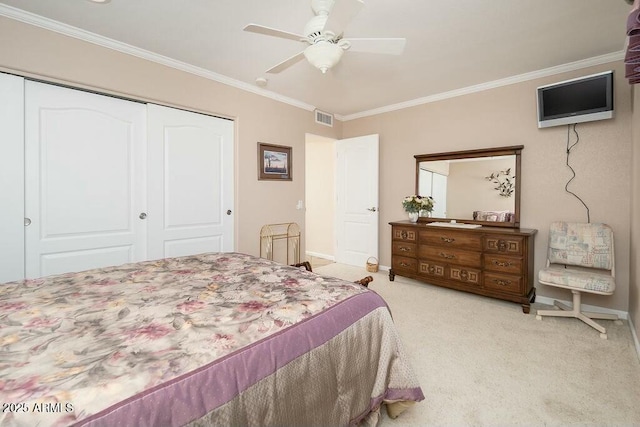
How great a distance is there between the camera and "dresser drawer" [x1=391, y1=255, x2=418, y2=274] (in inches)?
147

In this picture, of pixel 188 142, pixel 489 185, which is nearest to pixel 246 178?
pixel 188 142

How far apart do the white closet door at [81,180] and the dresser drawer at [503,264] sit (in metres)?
3.60

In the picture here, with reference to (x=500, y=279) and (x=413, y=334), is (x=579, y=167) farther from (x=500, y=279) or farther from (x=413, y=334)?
(x=413, y=334)

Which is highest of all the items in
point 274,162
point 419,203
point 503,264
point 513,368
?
point 274,162

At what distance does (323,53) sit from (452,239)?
257cm

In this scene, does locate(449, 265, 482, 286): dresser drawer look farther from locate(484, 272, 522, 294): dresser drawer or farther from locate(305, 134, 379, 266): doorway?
locate(305, 134, 379, 266): doorway

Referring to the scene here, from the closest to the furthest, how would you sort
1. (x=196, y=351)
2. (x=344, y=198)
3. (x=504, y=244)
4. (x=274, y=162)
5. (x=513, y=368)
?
(x=196, y=351) < (x=513, y=368) < (x=504, y=244) < (x=274, y=162) < (x=344, y=198)

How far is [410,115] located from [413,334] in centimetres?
303

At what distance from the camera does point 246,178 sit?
3645 mm

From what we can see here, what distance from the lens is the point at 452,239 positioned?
3385 mm

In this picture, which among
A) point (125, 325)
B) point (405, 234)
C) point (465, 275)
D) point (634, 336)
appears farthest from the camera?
point (405, 234)

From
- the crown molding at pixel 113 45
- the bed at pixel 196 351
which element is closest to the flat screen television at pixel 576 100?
the bed at pixel 196 351

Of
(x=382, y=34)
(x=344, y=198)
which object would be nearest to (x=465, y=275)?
(x=344, y=198)

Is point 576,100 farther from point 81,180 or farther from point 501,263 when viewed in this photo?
point 81,180
